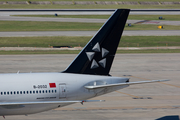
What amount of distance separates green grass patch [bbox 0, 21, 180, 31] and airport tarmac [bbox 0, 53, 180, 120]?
116 feet

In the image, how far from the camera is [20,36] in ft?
243

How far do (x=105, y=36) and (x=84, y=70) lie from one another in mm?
2973

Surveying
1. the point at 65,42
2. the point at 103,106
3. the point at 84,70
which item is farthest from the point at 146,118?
the point at 65,42

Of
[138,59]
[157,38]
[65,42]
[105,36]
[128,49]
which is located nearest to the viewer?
[105,36]

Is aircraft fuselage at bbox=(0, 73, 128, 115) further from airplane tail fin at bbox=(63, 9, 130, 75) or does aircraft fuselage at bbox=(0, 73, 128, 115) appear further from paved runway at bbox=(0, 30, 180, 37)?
paved runway at bbox=(0, 30, 180, 37)

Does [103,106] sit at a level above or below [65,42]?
below

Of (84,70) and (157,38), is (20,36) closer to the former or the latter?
(157,38)

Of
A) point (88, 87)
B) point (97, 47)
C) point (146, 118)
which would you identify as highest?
point (97, 47)

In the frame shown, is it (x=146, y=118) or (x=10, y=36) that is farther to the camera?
(x=10, y=36)

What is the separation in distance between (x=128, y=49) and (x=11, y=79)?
142 feet

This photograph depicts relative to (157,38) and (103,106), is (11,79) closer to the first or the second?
(103,106)

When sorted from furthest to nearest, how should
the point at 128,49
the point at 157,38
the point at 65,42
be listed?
the point at 157,38 → the point at 65,42 → the point at 128,49

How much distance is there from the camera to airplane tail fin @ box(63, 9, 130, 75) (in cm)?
2117

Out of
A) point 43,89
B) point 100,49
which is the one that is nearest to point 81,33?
point 100,49
